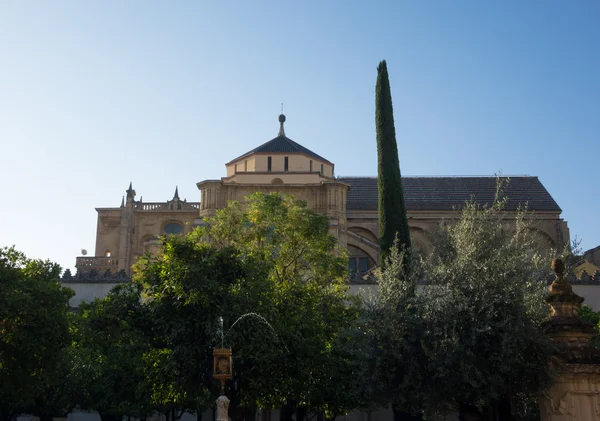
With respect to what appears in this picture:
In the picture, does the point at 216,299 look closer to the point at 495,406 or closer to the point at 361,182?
the point at 495,406

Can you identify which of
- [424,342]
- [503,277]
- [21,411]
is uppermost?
[503,277]

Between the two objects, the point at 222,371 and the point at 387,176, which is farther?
the point at 387,176

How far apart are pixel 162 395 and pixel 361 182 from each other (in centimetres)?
4108

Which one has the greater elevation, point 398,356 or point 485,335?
point 485,335

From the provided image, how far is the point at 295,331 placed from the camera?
22.3 m

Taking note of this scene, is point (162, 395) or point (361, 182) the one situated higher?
point (361, 182)

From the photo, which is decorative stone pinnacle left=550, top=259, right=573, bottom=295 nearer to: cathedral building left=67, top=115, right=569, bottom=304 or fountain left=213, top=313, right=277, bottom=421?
fountain left=213, top=313, right=277, bottom=421

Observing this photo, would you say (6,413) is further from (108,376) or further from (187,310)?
(187,310)

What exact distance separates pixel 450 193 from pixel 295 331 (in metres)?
39.9

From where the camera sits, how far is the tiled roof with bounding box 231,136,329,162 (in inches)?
2141

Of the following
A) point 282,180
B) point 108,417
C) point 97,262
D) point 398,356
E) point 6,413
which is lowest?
point 108,417

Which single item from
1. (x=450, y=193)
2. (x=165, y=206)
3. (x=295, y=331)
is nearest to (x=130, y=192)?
(x=165, y=206)

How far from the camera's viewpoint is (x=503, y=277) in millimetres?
19359

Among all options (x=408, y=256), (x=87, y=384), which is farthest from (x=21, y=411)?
(x=408, y=256)
